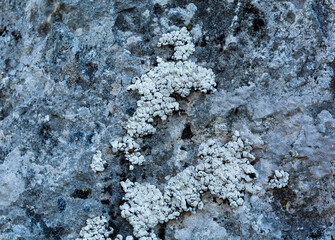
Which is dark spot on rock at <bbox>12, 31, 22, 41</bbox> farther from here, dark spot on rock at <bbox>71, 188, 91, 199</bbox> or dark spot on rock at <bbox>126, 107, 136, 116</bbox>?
dark spot on rock at <bbox>71, 188, 91, 199</bbox>

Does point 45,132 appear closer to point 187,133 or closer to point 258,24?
point 187,133

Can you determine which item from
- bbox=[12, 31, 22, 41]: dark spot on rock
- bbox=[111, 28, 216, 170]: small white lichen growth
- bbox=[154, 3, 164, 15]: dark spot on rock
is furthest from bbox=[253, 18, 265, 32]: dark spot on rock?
bbox=[12, 31, 22, 41]: dark spot on rock

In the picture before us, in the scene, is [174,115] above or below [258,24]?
below

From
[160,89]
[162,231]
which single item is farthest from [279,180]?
[160,89]

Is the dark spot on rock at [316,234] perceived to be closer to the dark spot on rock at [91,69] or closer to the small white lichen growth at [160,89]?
the small white lichen growth at [160,89]

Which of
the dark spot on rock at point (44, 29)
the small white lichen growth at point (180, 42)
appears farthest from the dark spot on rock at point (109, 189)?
the dark spot on rock at point (44, 29)

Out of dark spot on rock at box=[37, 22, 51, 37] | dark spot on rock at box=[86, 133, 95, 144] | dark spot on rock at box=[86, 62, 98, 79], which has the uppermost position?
dark spot on rock at box=[37, 22, 51, 37]

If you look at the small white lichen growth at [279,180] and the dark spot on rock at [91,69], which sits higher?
the dark spot on rock at [91,69]
